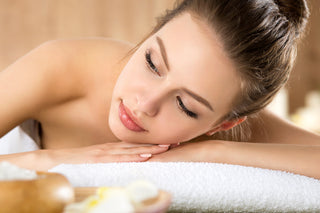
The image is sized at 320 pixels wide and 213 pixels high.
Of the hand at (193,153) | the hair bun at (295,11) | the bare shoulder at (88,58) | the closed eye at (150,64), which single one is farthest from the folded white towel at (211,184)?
the bare shoulder at (88,58)

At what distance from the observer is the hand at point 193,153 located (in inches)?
45.5

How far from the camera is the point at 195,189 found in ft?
2.79

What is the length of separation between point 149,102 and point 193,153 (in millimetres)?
196

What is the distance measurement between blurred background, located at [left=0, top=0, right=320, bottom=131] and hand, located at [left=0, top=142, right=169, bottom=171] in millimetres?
3036

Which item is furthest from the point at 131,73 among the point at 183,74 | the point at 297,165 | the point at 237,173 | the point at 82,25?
the point at 82,25

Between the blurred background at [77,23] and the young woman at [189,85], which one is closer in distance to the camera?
the young woman at [189,85]

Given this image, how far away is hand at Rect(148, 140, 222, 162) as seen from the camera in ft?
3.79

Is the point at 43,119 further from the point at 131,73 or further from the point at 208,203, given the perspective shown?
the point at 208,203

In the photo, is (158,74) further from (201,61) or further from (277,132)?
(277,132)

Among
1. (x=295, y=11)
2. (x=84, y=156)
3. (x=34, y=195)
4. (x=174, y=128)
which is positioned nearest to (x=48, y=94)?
(x=84, y=156)

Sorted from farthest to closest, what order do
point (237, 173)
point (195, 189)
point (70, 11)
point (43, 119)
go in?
1. point (70, 11)
2. point (43, 119)
3. point (237, 173)
4. point (195, 189)

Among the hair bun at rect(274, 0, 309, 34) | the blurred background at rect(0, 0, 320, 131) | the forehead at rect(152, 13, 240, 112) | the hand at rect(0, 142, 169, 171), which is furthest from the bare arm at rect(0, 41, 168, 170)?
the blurred background at rect(0, 0, 320, 131)

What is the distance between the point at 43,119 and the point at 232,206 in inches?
34.8

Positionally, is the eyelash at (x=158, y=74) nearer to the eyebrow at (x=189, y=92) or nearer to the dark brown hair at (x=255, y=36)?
the eyebrow at (x=189, y=92)
